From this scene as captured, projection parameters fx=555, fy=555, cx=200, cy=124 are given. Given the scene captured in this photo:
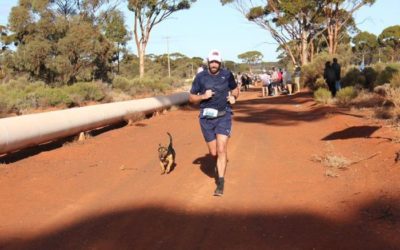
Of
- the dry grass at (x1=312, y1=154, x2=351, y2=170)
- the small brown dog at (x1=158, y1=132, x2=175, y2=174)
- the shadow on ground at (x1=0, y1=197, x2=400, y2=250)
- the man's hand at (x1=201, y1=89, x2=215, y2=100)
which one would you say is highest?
the man's hand at (x1=201, y1=89, x2=215, y2=100)

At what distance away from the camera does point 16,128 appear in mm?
11070

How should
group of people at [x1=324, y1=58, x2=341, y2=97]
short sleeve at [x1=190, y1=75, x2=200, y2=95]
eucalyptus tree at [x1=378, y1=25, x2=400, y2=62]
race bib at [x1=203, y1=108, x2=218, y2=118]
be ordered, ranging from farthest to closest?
eucalyptus tree at [x1=378, y1=25, x2=400, y2=62], group of people at [x1=324, y1=58, x2=341, y2=97], short sleeve at [x1=190, y1=75, x2=200, y2=95], race bib at [x1=203, y1=108, x2=218, y2=118]

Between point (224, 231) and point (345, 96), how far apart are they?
16318 millimetres

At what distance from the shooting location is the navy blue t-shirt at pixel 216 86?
26.0ft

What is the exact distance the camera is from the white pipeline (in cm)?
1085

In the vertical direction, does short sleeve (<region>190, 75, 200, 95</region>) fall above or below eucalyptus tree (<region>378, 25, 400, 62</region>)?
below

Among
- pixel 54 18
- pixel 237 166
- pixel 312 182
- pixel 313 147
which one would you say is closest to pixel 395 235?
pixel 312 182

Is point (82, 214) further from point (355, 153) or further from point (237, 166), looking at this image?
point (355, 153)

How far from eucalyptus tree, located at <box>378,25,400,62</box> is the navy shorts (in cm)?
7637

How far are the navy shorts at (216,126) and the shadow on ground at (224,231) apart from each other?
142 cm

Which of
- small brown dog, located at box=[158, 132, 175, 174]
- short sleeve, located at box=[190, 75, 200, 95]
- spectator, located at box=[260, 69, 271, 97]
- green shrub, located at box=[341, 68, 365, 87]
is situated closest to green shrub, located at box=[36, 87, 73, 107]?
spectator, located at box=[260, 69, 271, 97]

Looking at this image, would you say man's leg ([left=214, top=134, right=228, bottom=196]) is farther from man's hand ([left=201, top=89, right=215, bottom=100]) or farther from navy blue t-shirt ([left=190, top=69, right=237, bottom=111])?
man's hand ([left=201, top=89, right=215, bottom=100])

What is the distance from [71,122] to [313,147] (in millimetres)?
5747

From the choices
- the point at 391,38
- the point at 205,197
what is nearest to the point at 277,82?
the point at 205,197
